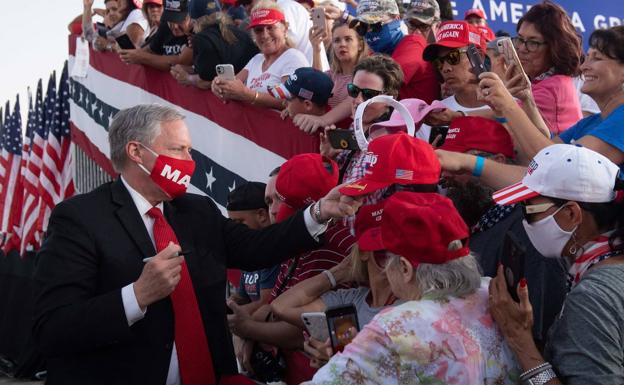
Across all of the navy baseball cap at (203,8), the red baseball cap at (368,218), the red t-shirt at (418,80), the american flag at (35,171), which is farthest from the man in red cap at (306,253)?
the american flag at (35,171)

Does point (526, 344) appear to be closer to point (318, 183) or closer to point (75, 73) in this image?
point (318, 183)

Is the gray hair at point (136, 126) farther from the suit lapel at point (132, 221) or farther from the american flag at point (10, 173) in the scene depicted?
the american flag at point (10, 173)

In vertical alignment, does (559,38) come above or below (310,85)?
above

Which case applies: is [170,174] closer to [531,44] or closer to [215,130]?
[531,44]

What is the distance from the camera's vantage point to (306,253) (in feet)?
13.1

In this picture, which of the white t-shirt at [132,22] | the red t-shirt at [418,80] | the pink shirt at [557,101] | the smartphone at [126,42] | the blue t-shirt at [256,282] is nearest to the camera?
the pink shirt at [557,101]

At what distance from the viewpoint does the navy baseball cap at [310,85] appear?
16.5 ft

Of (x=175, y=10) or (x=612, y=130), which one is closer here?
(x=612, y=130)

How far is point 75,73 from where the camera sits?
1059cm

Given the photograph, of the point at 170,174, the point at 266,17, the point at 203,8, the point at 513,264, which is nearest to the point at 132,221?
the point at 170,174

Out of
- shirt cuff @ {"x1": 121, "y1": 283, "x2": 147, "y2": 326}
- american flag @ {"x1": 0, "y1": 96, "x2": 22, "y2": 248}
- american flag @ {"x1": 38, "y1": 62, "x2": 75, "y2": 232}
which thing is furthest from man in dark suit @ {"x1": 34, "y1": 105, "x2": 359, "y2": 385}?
american flag @ {"x1": 0, "y1": 96, "x2": 22, "y2": 248}

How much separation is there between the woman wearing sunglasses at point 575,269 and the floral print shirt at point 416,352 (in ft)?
0.43

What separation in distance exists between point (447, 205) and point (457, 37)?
Result: 181cm

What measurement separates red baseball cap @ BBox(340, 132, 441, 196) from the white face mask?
→ 64 cm
